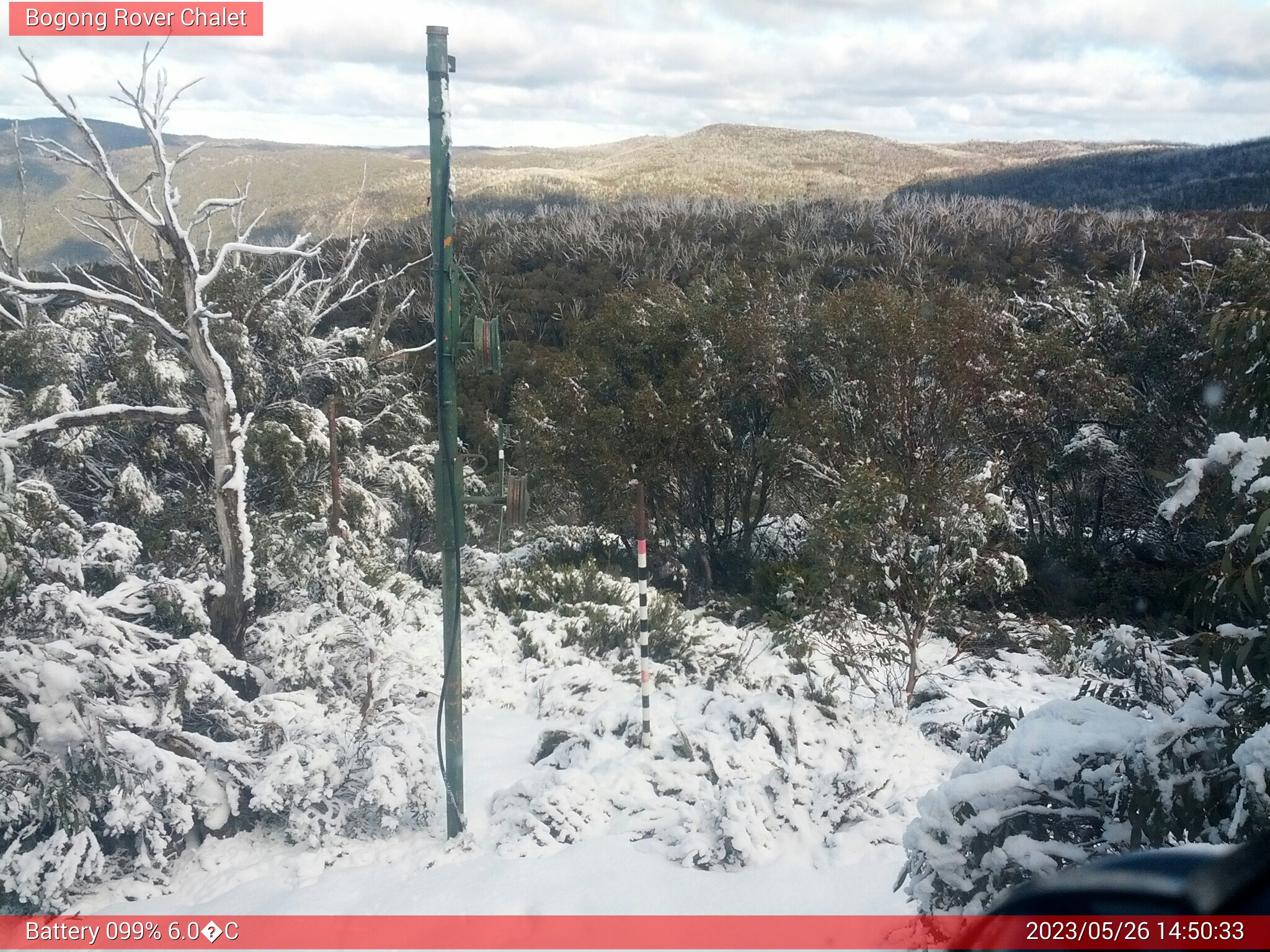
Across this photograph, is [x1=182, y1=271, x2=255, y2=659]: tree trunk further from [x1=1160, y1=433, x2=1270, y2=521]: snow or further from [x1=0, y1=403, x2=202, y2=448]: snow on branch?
[x1=1160, y1=433, x2=1270, y2=521]: snow

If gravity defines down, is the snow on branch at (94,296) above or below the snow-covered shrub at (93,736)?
above

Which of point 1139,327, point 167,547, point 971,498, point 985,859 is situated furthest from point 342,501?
point 1139,327

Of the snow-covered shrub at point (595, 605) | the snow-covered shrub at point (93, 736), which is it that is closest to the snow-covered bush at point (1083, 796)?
the snow-covered shrub at point (93, 736)

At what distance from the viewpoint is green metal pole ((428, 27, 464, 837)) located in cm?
495

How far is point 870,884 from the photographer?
15.1 feet

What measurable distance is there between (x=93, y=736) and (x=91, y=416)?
2.56m

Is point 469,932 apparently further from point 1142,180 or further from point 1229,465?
point 1142,180

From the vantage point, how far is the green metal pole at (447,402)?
495 cm

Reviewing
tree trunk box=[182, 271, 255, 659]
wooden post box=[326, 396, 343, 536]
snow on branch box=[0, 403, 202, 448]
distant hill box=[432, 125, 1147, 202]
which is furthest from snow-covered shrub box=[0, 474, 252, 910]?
distant hill box=[432, 125, 1147, 202]

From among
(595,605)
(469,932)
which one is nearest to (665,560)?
(595,605)

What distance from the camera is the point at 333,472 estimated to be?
10.1 metres

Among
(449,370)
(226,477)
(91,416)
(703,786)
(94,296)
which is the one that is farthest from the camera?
(226,477)

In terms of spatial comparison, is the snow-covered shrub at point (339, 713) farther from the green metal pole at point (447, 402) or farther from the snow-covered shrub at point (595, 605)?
the snow-covered shrub at point (595, 605)

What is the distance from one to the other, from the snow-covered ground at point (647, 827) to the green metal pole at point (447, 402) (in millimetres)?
607
